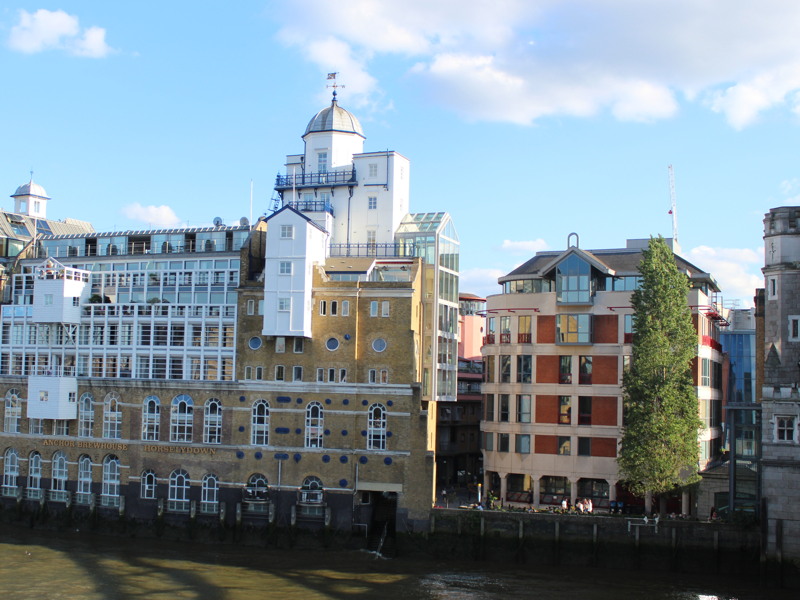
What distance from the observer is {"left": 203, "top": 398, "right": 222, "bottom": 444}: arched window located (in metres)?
65.3

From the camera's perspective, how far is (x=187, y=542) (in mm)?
63594

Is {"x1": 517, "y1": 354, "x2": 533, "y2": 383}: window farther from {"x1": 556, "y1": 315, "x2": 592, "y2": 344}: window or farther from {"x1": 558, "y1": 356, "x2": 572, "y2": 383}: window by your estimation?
{"x1": 556, "y1": 315, "x2": 592, "y2": 344}: window

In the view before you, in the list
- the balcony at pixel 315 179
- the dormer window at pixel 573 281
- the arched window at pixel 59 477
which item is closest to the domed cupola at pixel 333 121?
the balcony at pixel 315 179

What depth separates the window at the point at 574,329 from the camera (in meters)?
67.3

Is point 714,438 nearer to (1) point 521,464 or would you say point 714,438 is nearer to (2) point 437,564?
(1) point 521,464

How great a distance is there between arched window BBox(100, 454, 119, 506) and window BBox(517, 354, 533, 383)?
2836 centimetres

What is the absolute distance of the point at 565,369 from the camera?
68.1 meters

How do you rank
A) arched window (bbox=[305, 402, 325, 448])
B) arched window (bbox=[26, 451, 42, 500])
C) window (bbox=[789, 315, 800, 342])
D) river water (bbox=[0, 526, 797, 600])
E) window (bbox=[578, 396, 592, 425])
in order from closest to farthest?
river water (bbox=[0, 526, 797, 600])
window (bbox=[789, 315, 800, 342])
arched window (bbox=[305, 402, 325, 448])
window (bbox=[578, 396, 592, 425])
arched window (bbox=[26, 451, 42, 500])

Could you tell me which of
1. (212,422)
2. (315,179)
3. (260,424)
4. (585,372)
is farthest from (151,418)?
(585,372)

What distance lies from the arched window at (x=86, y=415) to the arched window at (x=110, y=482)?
2.57 meters

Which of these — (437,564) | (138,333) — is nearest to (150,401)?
(138,333)

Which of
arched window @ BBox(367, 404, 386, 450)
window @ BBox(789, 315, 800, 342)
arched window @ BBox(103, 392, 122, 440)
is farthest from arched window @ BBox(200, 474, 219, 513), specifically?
window @ BBox(789, 315, 800, 342)

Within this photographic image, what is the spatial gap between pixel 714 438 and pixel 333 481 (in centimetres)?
2892

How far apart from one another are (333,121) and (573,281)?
21.4m
